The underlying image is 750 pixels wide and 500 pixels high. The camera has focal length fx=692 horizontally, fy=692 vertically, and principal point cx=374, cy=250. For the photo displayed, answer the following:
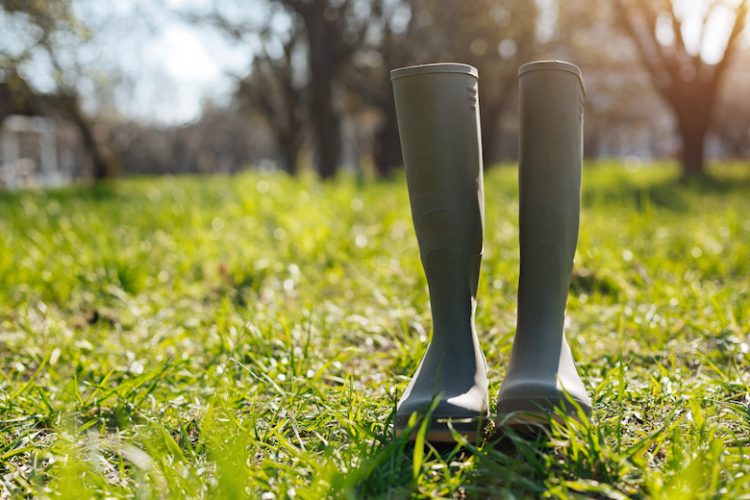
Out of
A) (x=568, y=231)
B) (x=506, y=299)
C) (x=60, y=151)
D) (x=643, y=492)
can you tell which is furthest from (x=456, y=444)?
(x=60, y=151)

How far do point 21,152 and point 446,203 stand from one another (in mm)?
43811

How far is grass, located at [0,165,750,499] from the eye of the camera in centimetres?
126

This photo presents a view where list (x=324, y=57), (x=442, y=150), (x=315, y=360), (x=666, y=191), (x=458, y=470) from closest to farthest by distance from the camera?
(x=458, y=470) < (x=442, y=150) < (x=315, y=360) < (x=666, y=191) < (x=324, y=57)

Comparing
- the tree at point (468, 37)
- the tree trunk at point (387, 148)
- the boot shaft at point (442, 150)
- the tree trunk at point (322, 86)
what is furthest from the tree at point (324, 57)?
the boot shaft at point (442, 150)

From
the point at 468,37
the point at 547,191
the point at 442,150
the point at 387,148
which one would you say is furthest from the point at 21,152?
the point at 547,191

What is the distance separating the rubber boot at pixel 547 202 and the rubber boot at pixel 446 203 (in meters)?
0.11

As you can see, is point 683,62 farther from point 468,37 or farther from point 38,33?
point 38,33

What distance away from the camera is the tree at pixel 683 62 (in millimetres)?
11242

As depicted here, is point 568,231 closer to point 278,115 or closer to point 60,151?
point 278,115

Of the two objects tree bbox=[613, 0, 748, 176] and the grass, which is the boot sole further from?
tree bbox=[613, 0, 748, 176]

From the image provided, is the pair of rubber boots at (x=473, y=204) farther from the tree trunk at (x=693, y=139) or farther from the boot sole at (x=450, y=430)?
the tree trunk at (x=693, y=139)

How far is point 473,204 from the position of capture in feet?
5.24

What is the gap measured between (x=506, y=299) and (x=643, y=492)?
5.44ft

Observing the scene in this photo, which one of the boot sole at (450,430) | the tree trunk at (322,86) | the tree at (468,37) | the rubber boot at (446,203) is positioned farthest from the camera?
the tree at (468,37)
